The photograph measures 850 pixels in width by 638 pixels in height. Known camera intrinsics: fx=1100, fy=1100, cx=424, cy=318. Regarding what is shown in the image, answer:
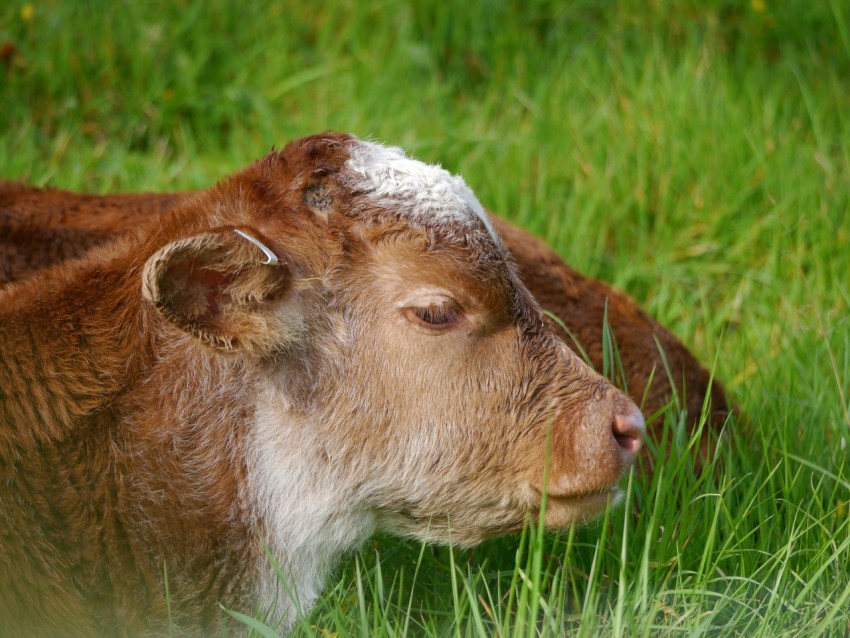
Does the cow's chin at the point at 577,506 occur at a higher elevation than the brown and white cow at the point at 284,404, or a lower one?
lower

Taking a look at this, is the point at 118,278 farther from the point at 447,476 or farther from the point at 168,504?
the point at 447,476

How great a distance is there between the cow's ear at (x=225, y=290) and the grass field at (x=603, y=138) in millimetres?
1093

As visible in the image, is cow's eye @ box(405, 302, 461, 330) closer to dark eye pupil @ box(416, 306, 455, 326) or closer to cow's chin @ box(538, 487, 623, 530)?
dark eye pupil @ box(416, 306, 455, 326)

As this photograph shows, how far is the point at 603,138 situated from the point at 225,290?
385cm

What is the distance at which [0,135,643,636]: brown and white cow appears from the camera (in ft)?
10.5

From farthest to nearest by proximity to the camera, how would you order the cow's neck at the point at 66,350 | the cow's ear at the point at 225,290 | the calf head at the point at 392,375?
1. the calf head at the point at 392,375
2. the cow's neck at the point at 66,350
3. the cow's ear at the point at 225,290

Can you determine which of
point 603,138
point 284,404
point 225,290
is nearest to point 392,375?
point 284,404

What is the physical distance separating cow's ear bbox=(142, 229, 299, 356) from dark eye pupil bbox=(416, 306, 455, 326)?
38 cm

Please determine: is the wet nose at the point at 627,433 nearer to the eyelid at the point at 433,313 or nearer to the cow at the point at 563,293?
the eyelid at the point at 433,313

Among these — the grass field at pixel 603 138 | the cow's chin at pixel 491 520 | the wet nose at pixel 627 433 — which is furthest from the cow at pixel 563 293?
the cow's chin at pixel 491 520

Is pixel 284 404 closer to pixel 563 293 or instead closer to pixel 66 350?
pixel 66 350

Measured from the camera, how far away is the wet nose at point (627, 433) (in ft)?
11.1

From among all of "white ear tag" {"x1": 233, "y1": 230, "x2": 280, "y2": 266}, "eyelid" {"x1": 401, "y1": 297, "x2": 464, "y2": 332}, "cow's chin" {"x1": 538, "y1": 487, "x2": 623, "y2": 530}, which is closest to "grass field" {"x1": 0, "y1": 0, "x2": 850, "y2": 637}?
"cow's chin" {"x1": 538, "y1": 487, "x2": 623, "y2": 530}

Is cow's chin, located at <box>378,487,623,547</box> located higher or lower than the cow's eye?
lower
